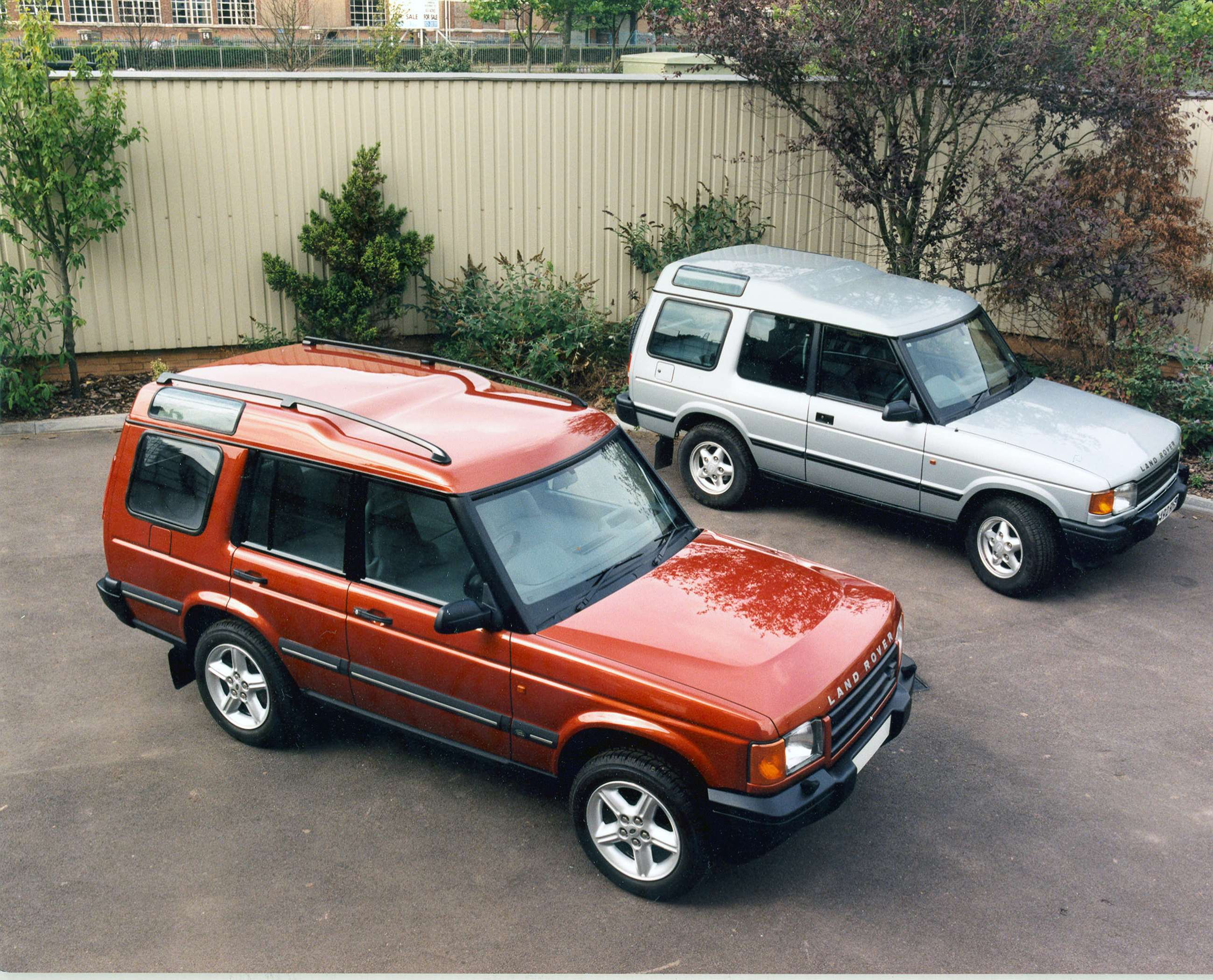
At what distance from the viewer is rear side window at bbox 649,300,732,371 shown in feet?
30.6

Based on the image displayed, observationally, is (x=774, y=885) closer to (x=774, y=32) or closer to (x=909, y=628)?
(x=909, y=628)

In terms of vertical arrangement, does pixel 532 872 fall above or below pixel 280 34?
below

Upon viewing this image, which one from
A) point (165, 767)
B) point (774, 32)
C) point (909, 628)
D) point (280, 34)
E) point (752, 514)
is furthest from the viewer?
point (280, 34)

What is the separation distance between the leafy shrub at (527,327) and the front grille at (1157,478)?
5.80 metres

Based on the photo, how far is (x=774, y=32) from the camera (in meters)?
11.8

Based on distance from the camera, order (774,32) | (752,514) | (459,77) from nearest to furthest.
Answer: (752,514) → (774,32) → (459,77)

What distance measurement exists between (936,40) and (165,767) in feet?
30.0

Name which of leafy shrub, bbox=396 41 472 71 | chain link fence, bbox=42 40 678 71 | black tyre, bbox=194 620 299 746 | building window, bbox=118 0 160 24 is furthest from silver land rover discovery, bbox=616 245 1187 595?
building window, bbox=118 0 160 24

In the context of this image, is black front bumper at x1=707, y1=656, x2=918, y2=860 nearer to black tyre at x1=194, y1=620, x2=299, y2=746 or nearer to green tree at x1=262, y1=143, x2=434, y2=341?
black tyre at x1=194, y1=620, x2=299, y2=746

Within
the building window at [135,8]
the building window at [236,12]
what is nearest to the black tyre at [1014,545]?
the building window at [236,12]

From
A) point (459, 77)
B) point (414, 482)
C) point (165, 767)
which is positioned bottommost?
point (165, 767)

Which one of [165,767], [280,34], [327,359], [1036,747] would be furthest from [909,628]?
[280,34]

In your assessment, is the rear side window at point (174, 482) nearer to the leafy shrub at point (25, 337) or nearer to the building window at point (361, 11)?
the leafy shrub at point (25, 337)

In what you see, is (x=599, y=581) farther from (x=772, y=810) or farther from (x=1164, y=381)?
(x=1164, y=381)
